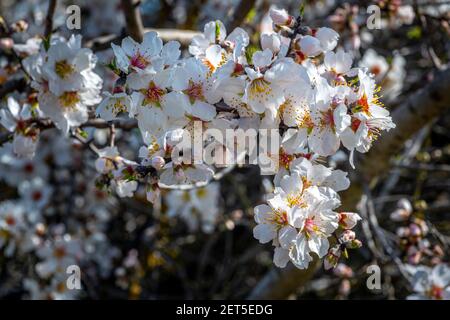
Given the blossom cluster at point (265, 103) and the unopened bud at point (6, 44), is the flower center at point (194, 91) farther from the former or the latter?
the unopened bud at point (6, 44)

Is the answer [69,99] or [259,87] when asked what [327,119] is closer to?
[259,87]

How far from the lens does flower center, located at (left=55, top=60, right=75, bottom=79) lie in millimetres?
1378

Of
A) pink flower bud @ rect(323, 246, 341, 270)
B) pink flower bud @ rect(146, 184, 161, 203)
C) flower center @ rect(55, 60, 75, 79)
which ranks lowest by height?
pink flower bud @ rect(323, 246, 341, 270)

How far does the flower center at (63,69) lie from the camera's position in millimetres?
1378

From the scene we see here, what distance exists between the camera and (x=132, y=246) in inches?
155

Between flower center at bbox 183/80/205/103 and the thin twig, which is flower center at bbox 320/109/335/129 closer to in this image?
flower center at bbox 183/80/205/103

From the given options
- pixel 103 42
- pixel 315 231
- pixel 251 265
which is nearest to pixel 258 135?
pixel 315 231

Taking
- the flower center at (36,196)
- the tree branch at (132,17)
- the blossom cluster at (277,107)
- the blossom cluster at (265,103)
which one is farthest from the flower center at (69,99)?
the flower center at (36,196)

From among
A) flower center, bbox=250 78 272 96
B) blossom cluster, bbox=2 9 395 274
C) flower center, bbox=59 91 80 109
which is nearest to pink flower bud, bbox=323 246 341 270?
blossom cluster, bbox=2 9 395 274

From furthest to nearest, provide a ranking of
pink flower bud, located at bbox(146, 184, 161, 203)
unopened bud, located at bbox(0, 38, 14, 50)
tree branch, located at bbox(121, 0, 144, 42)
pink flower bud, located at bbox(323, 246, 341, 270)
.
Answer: tree branch, located at bbox(121, 0, 144, 42), unopened bud, located at bbox(0, 38, 14, 50), pink flower bud, located at bbox(146, 184, 161, 203), pink flower bud, located at bbox(323, 246, 341, 270)

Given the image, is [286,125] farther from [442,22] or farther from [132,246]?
[132,246]

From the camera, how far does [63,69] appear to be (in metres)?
1.39

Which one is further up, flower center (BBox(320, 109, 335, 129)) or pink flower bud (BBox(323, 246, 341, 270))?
flower center (BBox(320, 109, 335, 129))

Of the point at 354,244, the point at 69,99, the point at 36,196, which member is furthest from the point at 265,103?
the point at 36,196
